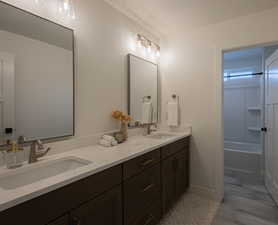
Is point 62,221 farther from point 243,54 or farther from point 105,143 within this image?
point 243,54

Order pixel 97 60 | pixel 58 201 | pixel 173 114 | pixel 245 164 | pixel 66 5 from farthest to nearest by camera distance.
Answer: pixel 245 164 < pixel 173 114 < pixel 97 60 < pixel 66 5 < pixel 58 201

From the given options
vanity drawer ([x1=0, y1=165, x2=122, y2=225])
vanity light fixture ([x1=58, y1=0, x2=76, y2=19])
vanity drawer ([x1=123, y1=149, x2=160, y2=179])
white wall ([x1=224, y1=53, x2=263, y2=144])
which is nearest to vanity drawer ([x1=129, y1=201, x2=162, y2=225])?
vanity drawer ([x1=123, y1=149, x2=160, y2=179])

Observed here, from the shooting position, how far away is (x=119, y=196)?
1.19 m

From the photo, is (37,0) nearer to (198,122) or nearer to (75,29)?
(75,29)

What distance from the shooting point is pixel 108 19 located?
1.85m

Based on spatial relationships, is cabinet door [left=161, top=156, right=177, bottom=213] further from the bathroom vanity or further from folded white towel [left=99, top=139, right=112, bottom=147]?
folded white towel [left=99, top=139, right=112, bottom=147]

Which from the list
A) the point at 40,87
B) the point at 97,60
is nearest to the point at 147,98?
the point at 97,60

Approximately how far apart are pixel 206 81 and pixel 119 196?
6.28ft

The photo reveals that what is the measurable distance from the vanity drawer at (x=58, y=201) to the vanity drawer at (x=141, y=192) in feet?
0.80

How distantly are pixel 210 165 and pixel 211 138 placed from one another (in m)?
0.38

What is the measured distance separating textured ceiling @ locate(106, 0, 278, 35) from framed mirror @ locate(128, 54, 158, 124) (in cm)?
54

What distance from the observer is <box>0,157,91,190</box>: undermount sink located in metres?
0.97

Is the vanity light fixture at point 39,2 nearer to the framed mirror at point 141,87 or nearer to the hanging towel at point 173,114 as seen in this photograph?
the framed mirror at point 141,87

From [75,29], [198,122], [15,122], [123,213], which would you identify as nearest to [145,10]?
[75,29]
